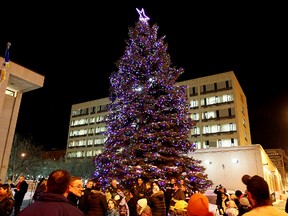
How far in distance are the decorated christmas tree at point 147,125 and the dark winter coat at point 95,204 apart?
637 cm

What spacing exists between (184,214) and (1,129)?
83.6ft

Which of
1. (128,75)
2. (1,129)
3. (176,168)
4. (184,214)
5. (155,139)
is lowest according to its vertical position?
(184,214)

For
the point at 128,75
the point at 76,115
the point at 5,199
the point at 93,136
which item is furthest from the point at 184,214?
the point at 76,115

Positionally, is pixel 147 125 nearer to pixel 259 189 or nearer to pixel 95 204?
pixel 95 204

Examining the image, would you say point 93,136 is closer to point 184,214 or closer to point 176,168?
point 176,168

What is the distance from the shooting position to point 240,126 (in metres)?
49.7

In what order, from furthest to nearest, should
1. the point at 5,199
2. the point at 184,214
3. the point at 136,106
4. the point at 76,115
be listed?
1. the point at 76,115
2. the point at 136,106
3. the point at 5,199
4. the point at 184,214

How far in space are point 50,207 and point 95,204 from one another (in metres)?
4.91

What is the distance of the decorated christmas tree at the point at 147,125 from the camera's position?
46.5 ft

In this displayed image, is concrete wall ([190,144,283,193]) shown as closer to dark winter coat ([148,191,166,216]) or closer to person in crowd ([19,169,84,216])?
dark winter coat ([148,191,166,216])

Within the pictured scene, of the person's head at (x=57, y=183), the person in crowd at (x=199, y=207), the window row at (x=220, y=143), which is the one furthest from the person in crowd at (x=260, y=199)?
the window row at (x=220, y=143)

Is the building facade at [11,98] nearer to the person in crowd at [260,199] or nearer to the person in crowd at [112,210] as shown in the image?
the person in crowd at [112,210]

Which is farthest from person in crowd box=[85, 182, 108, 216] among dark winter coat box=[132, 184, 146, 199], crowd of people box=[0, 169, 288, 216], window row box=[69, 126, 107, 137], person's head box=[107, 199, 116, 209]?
window row box=[69, 126, 107, 137]

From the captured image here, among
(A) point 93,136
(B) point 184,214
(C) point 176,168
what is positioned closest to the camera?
(B) point 184,214
